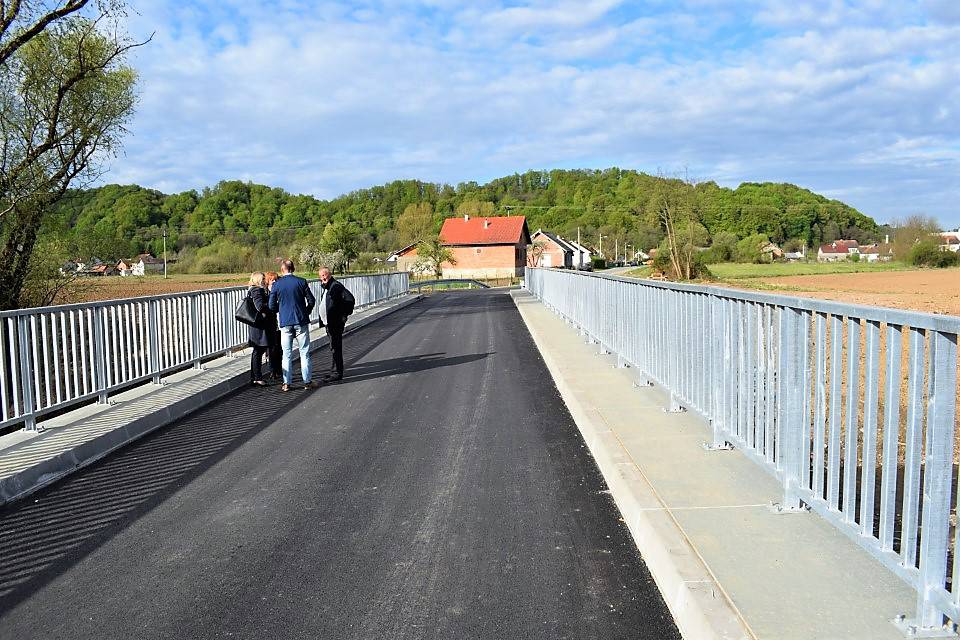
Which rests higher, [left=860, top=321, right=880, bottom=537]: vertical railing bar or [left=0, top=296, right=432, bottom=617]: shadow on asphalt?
[left=860, top=321, right=880, bottom=537]: vertical railing bar

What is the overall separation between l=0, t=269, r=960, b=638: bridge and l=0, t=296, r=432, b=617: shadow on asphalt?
0.03 m

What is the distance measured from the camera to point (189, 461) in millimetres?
6672

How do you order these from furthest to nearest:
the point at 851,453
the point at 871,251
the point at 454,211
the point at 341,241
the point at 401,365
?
the point at 871,251, the point at 454,211, the point at 341,241, the point at 401,365, the point at 851,453

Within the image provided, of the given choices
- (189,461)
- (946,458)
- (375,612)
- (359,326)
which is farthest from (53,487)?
(359,326)

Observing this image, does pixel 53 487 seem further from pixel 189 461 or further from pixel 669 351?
pixel 669 351

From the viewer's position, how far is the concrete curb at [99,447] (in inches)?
227

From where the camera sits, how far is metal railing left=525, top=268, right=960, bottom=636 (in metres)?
2.93

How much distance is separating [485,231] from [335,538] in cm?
8517

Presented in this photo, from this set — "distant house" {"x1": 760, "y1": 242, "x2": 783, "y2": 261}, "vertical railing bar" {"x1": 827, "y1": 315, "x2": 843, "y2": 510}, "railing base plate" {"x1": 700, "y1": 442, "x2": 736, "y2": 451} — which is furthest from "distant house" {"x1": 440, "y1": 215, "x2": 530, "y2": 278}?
"vertical railing bar" {"x1": 827, "y1": 315, "x2": 843, "y2": 510}

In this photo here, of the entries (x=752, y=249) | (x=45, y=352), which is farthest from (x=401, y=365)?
(x=752, y=249)

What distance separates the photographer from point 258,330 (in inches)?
425

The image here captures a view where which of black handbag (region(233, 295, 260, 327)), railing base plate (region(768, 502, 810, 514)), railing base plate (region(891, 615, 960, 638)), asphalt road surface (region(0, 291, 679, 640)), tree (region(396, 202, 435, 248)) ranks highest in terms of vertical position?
tree (region(396, 202, 435, 248))

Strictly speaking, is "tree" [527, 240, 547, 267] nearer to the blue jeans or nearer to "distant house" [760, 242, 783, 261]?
"distant house" [760, 242, 783, 261]

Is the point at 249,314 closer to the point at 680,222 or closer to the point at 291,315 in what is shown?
the point at 291,315
